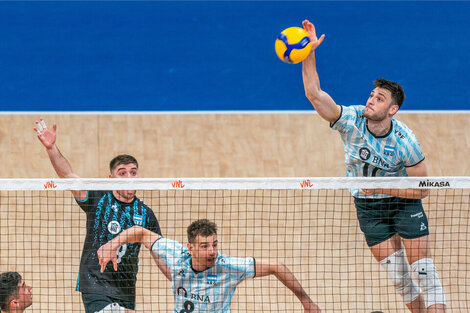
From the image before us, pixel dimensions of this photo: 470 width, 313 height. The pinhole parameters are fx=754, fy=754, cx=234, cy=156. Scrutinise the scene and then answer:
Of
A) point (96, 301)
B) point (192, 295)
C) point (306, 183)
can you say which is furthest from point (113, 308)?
point (306, 183)

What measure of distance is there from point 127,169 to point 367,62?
477cm

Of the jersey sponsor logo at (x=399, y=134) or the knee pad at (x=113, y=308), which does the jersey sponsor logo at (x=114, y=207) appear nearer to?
the knee pad at (x=113, y=308)

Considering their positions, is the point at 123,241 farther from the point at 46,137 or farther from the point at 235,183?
the point at 46,137

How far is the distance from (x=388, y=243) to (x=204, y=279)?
6.69 ft

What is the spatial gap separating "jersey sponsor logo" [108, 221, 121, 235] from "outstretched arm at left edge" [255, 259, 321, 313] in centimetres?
153

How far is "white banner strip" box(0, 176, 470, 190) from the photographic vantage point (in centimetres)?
737

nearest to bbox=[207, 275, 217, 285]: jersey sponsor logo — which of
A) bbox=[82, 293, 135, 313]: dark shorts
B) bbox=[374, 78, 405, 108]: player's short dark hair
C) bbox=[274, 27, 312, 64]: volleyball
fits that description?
bbox=[82, 293, 135, 313]: dark shorts

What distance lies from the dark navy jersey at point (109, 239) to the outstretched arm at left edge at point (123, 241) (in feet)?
1.28

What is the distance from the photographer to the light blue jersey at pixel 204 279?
7445mm

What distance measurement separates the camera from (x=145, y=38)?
1133cm

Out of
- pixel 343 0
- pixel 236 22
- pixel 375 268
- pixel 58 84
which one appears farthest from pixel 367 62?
pixel 58 84

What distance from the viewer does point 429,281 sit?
789 centimetres

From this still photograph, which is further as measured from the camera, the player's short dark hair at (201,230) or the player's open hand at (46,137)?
the player's open hand at (46,137)

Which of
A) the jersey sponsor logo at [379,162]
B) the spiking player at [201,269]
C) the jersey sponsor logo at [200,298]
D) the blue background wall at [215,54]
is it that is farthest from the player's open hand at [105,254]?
the blue background wall at [215,54]
